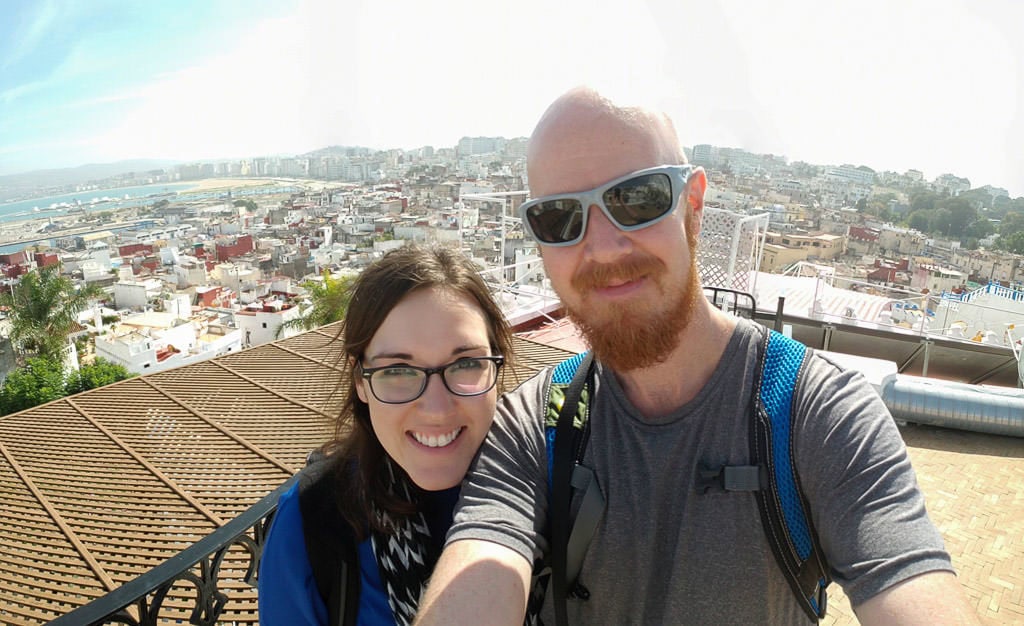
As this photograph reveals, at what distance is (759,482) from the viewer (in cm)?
86

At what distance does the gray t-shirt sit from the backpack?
0.06ft

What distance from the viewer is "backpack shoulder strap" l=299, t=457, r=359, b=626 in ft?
3.47

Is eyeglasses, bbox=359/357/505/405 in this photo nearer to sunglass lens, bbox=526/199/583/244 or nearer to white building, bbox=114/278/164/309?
sunglass lens, bbox=526/199/583/244

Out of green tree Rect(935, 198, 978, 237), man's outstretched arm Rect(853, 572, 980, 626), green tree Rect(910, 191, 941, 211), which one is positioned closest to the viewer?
man's outstretched arm Rect(853, 572, 980, 626)

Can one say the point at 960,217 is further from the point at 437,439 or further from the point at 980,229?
the point at 437,439

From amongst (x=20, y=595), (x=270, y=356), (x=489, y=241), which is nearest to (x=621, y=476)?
(x=20, y=595)

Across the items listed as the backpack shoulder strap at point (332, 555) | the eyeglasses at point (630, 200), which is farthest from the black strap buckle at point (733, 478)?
the backpack shoulder strap at point (332, 555)

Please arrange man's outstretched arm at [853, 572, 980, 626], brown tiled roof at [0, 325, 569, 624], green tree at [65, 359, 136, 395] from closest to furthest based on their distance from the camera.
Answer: man's outstretched arm at [853, 572, 980, 626], brown tiled roof at [0, 325, 569, 624], green tree at [65, 359, 136, 395]

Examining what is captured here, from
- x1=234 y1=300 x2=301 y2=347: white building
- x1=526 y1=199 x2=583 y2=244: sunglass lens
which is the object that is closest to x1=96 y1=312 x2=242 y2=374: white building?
x1=234 y1=300 x2=301 y2=347: white building

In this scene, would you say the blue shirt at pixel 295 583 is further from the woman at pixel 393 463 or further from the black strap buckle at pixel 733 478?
the black strap buckle at pixel 733 478

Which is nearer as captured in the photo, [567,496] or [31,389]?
[567,496]

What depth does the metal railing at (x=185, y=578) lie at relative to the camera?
1347mm

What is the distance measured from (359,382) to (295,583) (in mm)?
417

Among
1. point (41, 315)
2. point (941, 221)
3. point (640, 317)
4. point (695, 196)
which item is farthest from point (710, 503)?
point (941, 221)
